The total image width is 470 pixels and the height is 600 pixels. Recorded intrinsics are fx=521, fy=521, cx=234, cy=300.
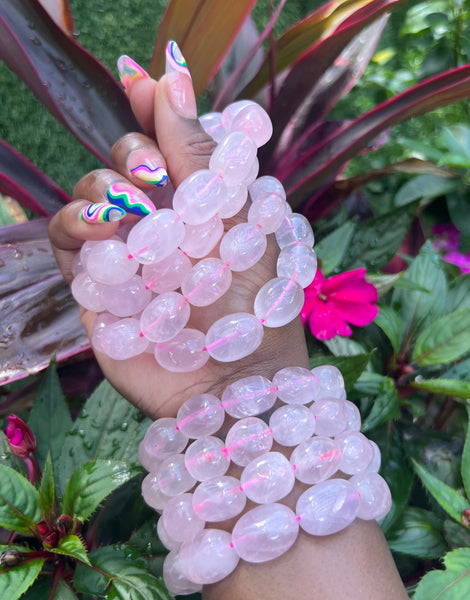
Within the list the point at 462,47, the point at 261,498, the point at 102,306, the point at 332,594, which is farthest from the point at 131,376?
the point at 462,47

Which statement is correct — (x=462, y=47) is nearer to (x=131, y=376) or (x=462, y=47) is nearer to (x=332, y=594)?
(x=131, y=376)

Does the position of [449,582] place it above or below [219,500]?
below

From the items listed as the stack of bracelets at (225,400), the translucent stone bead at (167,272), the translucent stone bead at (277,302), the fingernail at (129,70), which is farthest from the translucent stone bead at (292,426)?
the fingernail at (129,70)

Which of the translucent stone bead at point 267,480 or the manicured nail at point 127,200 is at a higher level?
the manicured nail at point 127,200

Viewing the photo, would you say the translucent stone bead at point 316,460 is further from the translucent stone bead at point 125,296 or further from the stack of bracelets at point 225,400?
the translucent stone bead at point 125,296

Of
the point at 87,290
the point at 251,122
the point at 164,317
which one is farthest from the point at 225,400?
the point at 251,122

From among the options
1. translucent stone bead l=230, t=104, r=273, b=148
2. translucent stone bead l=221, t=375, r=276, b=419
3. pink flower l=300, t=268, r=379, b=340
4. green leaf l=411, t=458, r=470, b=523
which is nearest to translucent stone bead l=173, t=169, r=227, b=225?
translucent stone bead l=230, t=104, r=273, b=148

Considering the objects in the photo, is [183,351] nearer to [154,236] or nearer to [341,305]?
[154,236]
